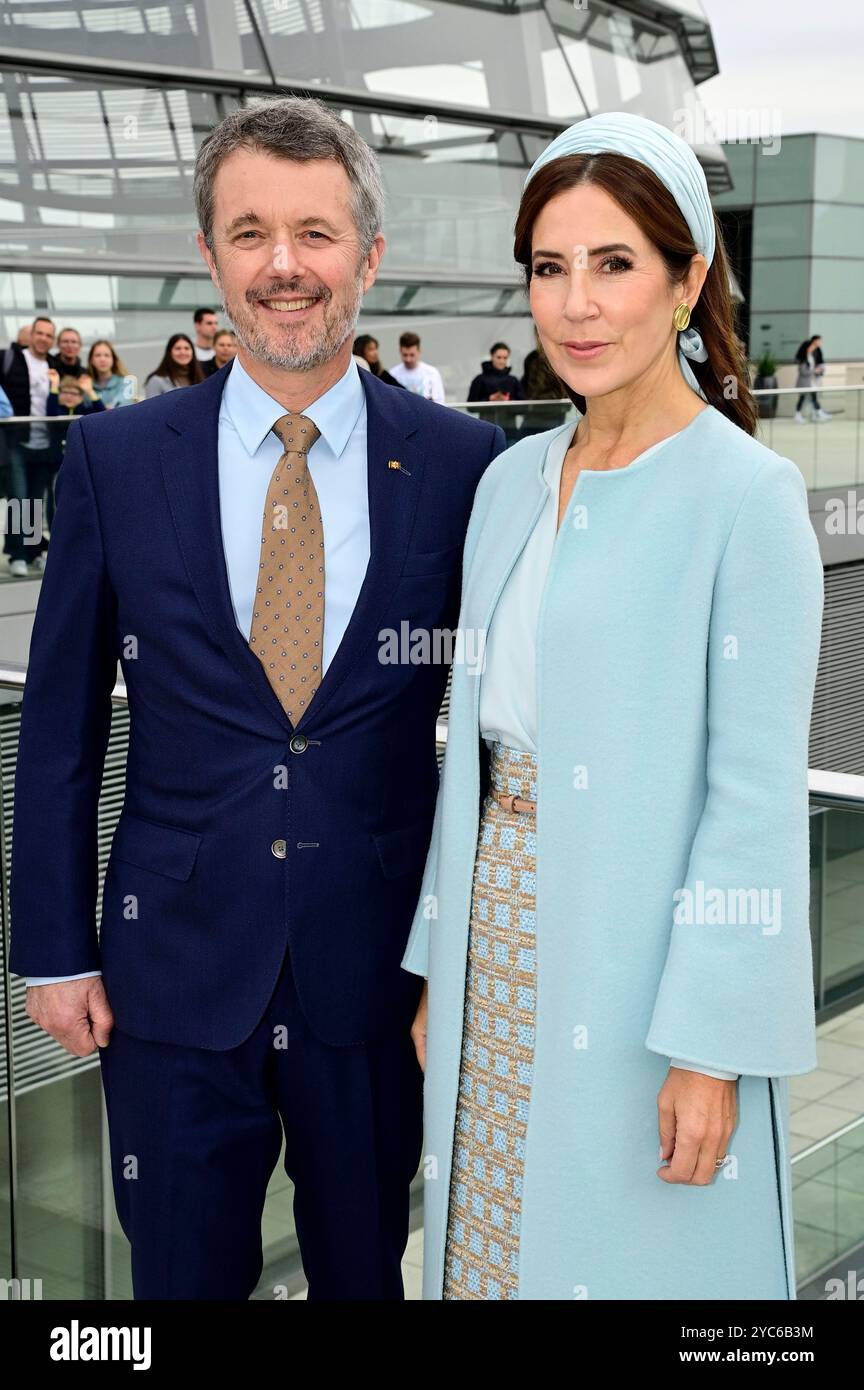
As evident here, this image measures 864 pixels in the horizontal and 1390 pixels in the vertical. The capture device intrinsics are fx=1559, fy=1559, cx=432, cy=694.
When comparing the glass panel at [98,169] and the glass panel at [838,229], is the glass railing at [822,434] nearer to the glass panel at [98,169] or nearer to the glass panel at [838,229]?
the glass panel at [98,169]

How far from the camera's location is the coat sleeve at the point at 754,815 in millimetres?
1809

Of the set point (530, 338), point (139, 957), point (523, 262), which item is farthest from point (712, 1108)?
point (530, 338)

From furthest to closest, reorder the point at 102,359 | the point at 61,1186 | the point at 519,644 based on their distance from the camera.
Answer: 1. the point at 102,359
2. the point at 61,1186
3. the point at 519,644

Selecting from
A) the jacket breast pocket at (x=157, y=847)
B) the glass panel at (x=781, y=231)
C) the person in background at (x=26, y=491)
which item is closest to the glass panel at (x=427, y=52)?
the person in background at (x=26, y=491)

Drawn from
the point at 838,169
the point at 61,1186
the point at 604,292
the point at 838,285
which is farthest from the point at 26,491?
the point at 838,169

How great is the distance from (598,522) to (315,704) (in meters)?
0.50

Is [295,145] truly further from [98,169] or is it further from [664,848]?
[98,169]

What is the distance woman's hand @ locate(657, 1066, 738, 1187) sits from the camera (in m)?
1.87

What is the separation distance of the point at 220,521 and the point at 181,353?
777cm

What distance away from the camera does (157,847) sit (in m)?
2.30

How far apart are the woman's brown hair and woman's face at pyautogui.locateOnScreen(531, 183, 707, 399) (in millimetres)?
15

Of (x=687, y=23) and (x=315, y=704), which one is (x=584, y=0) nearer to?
(x=687, y=23)

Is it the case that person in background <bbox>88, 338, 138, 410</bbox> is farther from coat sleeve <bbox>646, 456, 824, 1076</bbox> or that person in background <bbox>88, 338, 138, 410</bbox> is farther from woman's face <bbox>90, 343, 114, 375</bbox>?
coat sleeve <bbox>646, 456, 824, 1076</bbox>

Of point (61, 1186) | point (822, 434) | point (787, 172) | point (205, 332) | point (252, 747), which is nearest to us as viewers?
point (252, 747)
